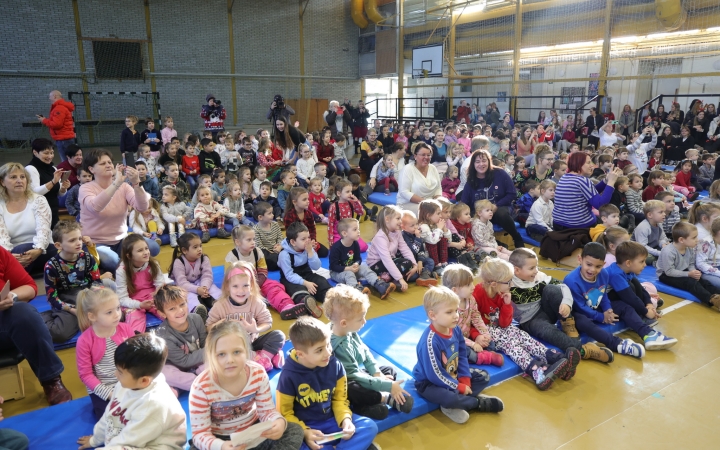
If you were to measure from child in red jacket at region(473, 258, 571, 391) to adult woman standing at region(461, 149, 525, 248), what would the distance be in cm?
279

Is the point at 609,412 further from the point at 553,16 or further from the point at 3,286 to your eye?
the point at 553,16

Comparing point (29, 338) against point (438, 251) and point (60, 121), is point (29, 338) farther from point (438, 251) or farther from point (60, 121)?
point (60, 121)

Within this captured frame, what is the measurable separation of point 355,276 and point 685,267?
11.0 feet

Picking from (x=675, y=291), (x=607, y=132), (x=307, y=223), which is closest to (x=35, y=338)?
(x=307, y=223)

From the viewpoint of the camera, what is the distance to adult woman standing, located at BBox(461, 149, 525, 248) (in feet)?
20.6

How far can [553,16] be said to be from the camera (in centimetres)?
1375

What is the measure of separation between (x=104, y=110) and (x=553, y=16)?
1388cm

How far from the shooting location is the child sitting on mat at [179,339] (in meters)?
3.10

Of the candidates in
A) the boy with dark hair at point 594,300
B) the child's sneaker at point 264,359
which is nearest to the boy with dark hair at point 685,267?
the boy with dark hair at point 594,300

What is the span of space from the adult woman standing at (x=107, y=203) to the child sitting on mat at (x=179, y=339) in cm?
164

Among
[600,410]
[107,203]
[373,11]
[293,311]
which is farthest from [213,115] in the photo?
[600,410]

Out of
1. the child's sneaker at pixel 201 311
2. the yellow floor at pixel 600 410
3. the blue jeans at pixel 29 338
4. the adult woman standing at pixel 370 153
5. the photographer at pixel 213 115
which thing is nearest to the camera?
the yellow floor at pixel 600 410

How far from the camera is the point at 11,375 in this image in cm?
322

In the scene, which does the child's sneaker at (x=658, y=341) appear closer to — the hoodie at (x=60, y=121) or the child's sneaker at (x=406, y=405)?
the child's sneaker at (x=406, y=405)
